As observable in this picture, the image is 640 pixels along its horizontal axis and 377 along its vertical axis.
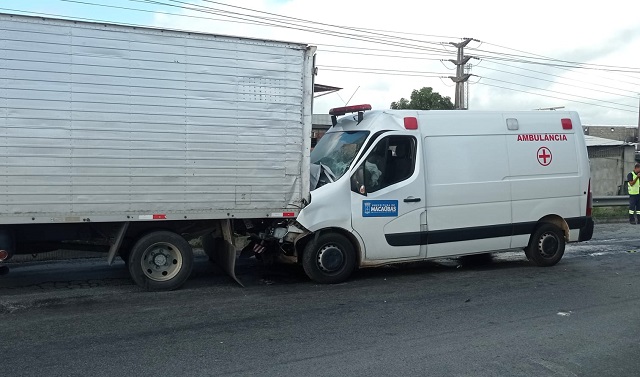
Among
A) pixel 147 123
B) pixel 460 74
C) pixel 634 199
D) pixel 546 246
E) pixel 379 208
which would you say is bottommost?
pixel 546 246

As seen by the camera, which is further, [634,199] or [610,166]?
[610,166]

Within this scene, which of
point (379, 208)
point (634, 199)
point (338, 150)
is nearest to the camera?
point (379, 208)

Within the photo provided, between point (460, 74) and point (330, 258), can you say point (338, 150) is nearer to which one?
point (330, 258)

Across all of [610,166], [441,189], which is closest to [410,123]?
[441,189]

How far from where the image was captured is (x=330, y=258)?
802cm

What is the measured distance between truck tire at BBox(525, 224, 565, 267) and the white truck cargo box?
4.02 meters

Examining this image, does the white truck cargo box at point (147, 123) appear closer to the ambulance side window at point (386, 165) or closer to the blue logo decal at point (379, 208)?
the ambulance side window at point (386, 165)

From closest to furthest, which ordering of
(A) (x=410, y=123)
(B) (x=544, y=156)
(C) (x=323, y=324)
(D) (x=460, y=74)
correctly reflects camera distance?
(C) (x=323, y=324) → (A) (x=410, y=123) → (B) (x=544, y=156) → (D) (x=460, y=74)

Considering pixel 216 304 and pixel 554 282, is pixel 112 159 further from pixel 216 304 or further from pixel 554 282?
pixel 554 282

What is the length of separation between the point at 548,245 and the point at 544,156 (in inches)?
56.1

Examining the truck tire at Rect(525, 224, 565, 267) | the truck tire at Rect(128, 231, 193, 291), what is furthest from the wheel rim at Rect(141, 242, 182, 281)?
the truck tire at Rect(525, 224, 565, 267)

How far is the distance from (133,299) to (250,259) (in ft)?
9.48

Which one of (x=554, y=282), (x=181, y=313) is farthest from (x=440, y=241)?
(x=181, y=313)

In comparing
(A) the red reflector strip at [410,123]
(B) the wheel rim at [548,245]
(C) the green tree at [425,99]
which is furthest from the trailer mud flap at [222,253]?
(C) the green tree at [425,99]
